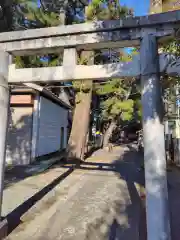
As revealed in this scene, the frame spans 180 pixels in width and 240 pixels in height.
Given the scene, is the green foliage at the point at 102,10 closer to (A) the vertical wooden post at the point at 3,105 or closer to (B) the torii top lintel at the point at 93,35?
(B) the torii top lintel at the point at 93,35

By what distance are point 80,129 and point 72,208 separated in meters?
8.06

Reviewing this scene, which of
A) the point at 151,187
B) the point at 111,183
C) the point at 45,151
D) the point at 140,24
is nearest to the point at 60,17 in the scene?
the point at 45,151

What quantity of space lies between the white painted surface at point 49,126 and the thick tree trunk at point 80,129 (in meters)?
1.57

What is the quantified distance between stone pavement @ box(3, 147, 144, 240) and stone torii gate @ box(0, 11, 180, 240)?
143 cm

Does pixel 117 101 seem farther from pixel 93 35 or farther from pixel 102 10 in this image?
pixel 93 35

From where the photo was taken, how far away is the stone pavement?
13.9 ft

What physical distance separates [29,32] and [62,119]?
45.3ft

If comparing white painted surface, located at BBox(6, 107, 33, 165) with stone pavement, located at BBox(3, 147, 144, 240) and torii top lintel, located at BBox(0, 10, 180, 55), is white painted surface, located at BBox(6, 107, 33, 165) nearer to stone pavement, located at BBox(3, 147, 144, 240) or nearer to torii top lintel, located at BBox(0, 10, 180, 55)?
stone pavement, located at BBox(3, 147, 144, 240)

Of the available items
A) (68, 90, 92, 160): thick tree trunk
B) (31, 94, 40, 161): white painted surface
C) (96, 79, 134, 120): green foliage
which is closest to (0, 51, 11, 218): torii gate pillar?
(31, 94, 40, 161): white painted surface

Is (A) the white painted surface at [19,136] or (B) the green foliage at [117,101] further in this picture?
(B) the green foliage at [117,101]

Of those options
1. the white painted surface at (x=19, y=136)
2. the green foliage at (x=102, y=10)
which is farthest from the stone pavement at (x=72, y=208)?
the green foliage at (x=102, y=10)

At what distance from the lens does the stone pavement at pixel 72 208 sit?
4227mm

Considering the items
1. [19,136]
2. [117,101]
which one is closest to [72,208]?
[19,136]

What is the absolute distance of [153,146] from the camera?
314 centimetres
